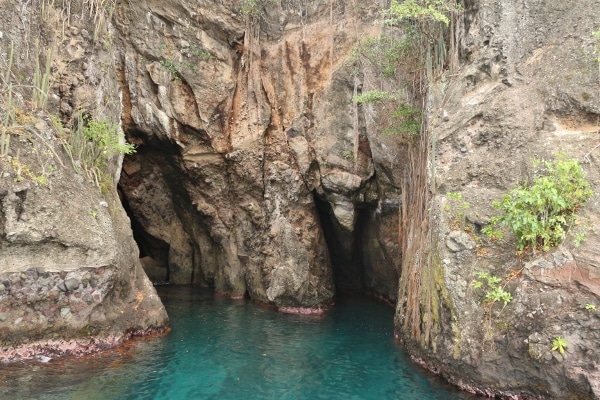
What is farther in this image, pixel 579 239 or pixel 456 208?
pixel 456 208

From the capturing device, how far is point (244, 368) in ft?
31.9

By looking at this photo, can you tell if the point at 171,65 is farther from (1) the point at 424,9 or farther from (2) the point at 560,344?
(2) the point at 560,344

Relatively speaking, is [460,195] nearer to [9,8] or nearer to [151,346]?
[151,346]

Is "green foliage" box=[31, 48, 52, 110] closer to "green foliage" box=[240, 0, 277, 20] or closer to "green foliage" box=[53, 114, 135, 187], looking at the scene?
"green foliage" box=[53, 114, 135, 187]

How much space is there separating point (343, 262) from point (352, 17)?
872 centimetres

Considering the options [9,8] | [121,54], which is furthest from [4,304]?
[121,54]

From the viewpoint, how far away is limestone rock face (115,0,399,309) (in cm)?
1504

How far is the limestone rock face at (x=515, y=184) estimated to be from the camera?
747 cm

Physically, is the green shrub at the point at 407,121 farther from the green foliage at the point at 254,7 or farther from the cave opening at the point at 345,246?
the green foliage at the point at 254,7

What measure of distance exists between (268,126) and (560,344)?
10.9 m

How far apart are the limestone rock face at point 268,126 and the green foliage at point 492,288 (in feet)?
21.2

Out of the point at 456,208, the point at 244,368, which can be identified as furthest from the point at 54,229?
the point at 456,208

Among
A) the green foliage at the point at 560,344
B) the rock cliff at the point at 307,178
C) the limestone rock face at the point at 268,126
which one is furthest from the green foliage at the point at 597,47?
the limestone rock face at the point at 268,126

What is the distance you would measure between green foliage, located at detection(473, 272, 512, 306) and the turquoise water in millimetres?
1713
